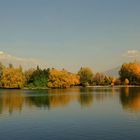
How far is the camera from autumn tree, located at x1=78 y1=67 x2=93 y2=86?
16051cm

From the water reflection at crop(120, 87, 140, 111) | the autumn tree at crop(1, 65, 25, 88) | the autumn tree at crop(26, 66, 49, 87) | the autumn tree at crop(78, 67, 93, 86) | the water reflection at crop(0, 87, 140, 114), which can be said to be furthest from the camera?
the autumn tree at crop(78, 67, 93, 86)

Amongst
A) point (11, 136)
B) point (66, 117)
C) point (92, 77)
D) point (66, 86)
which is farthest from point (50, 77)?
point (11, 136)

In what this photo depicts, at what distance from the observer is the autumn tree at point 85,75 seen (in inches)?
6319

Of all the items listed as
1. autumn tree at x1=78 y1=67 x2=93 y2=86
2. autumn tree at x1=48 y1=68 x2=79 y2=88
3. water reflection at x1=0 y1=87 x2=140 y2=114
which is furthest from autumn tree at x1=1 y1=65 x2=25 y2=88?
water reflection at x1=0 y1=87 x2=140 y2=114

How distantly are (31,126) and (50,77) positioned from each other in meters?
101

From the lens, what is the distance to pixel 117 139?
23922 millimetres

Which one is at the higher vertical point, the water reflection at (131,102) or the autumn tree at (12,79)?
the autumn tree at (12,79)

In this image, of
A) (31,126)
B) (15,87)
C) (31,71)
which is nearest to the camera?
(31,126)

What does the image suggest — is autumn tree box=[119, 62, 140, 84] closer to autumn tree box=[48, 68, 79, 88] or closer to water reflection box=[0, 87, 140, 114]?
autumn tree box=[48, 68, 79, 88]

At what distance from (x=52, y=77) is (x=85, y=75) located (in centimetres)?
3418

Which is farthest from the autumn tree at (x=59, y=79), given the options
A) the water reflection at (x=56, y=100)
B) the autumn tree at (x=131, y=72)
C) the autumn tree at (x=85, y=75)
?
the water reflection at (x=56, y=100)

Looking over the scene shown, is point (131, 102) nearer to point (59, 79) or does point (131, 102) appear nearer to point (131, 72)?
point (59, 79)

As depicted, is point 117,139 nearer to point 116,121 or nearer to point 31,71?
point 116,121

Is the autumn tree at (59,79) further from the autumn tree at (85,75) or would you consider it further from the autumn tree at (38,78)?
the autumn tree at (85,75)
